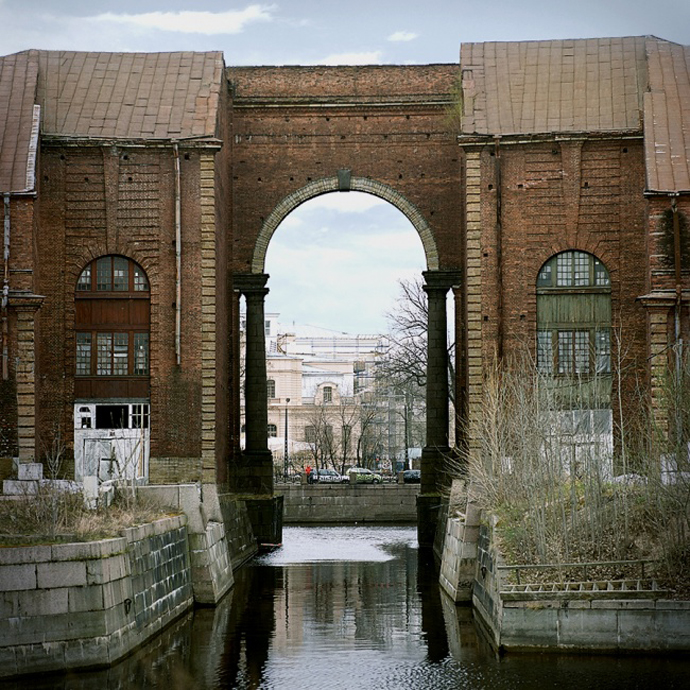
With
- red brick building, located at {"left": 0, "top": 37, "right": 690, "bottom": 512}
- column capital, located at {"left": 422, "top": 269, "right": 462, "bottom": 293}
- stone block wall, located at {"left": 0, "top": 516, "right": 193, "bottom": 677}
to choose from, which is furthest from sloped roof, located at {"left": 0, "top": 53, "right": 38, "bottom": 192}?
stone block wall, located at {"left": 0, "top": 516, "right": 193, "bottom": 677}

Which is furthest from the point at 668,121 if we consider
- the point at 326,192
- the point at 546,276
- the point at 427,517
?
the point at 427,517

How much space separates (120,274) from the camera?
A: 40.5m

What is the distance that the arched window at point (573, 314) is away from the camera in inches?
1578

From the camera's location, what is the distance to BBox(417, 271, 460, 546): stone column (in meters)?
46.1

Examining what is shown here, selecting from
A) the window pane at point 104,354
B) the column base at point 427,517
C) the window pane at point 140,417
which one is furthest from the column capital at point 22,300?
the column base at point 427,517

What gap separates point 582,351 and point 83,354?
14.7 m

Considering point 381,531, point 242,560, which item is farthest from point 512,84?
point 381,531

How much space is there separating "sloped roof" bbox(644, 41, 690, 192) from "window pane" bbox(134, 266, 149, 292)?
48.7 ft

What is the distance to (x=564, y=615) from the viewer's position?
977 inches

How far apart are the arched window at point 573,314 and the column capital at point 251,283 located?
1044 cm

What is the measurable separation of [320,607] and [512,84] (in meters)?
17.3

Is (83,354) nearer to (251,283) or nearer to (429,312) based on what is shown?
(251,283)

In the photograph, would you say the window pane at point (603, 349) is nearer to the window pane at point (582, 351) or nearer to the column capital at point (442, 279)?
the window pane at point (582, 351)

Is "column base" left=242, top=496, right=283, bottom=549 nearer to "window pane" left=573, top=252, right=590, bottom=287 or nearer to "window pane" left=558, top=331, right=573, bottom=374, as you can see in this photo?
"window pane" left=558, top=331, right=573, bottom=374
